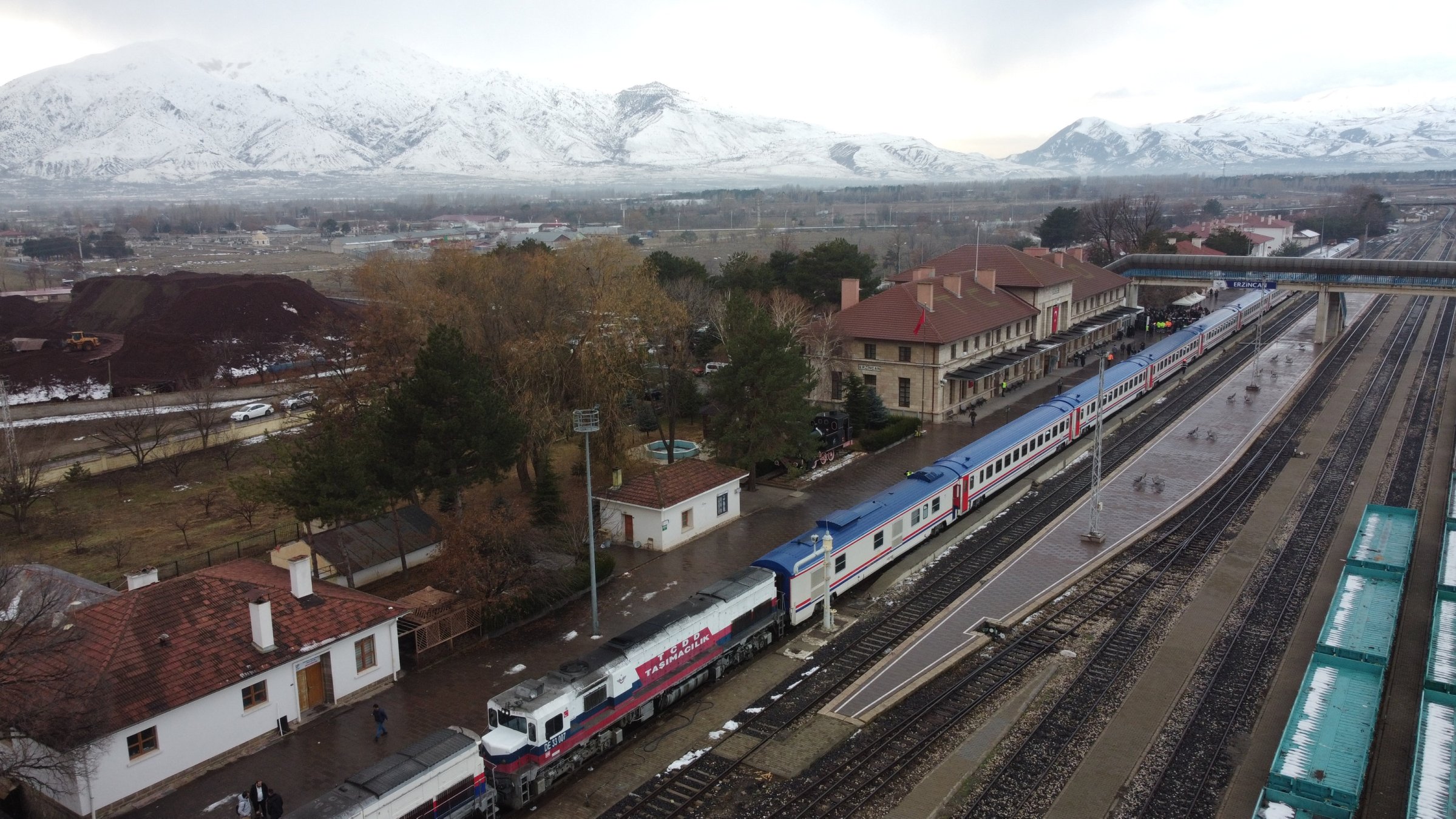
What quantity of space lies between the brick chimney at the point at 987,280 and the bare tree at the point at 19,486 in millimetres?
49571

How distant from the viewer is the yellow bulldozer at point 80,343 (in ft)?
224

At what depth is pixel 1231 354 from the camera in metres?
69.1

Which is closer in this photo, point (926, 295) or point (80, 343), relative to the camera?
point (926, 295)

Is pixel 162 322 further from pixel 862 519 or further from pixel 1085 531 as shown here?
pixel 1085 531

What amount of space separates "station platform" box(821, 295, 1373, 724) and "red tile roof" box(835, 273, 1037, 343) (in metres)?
11.2

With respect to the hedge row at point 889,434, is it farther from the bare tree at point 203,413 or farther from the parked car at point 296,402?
the bare tree at point 203,413

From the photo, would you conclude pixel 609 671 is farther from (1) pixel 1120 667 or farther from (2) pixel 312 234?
(2) pixel 312 234

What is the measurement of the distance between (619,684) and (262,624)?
7.97 meters

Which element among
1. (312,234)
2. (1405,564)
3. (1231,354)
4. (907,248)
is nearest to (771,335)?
(1405,564)

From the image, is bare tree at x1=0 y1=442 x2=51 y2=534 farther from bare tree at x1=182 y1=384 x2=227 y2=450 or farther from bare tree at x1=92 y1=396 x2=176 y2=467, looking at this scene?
bare tree at x1=182 y1=384 x2=227 y2=450

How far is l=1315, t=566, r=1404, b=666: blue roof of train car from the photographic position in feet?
69.5

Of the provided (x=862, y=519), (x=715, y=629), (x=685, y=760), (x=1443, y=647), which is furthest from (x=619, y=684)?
(x=1443, y=647)

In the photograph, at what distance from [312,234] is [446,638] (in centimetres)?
19456

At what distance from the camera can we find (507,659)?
958 inches
